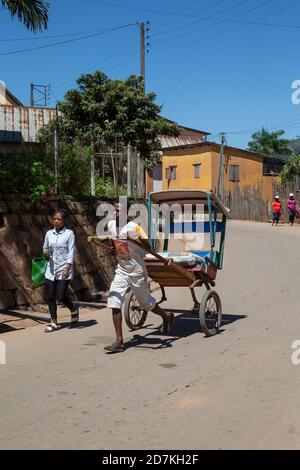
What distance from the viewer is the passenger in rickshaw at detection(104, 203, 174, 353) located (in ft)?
23.1

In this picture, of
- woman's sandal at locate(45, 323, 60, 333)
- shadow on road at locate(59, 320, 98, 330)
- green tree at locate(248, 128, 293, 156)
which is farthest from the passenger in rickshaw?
green tree at locate(248, 128, 293, 156)

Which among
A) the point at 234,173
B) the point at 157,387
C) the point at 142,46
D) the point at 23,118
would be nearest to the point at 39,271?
the point at 157,387

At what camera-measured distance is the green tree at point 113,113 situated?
2948 centimetres

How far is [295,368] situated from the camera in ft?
20.5

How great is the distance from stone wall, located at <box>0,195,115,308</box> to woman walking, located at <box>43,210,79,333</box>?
1306 mm

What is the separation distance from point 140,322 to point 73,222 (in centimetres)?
380

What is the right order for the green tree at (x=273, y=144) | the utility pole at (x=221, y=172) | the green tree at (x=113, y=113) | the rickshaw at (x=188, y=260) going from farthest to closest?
1. the green tree at (x=273, y=144)
2. the utility pole at (x=221, y=172)
3. the green tree at (x=113, y=113)
4. the rickshaw at (x=188, y=260)

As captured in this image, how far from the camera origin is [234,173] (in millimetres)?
45844

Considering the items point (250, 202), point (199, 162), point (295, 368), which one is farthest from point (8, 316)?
point (199, 162)

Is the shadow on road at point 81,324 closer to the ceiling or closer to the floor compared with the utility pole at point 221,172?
closer to the floor

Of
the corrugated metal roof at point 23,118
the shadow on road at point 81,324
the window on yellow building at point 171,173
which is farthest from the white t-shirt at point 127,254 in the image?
the window on yellow building at point 171,173

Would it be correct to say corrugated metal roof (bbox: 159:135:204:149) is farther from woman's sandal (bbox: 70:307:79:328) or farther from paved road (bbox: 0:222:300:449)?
paved road (bbox: 0:222:300:449)

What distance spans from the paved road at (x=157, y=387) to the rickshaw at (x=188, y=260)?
0.32 metres

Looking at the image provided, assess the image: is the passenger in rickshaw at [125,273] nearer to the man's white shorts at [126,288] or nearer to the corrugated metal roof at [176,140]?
the man's white shorts at [126,288]
